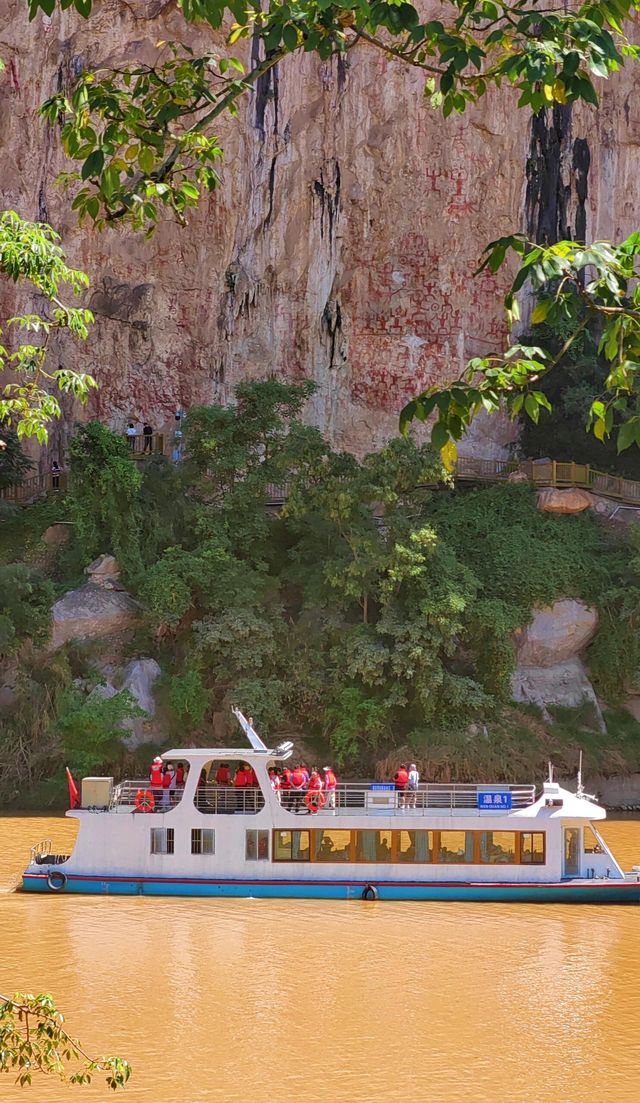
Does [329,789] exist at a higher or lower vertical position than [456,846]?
higher

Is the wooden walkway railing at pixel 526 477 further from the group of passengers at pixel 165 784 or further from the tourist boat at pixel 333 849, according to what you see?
the tourist boat at pixel 333 849

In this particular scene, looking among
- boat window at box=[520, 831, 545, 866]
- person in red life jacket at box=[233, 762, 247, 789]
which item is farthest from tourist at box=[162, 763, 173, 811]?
boat window at box=[520, 831, 545, 866]

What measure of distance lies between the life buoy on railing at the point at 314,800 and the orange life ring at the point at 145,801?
8.07 feet

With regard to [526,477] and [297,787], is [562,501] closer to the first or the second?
[526,477]

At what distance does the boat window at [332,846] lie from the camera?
69.7ft

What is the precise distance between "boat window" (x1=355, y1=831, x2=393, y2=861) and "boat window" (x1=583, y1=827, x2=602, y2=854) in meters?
3.11

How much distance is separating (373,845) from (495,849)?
1.91 meters

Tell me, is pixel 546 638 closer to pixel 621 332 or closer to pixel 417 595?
pixel 417 595

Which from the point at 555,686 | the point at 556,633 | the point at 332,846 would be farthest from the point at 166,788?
the point at 556,633

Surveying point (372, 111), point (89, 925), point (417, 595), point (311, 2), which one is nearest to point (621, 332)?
point (311, 2)

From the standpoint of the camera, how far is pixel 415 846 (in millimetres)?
21234

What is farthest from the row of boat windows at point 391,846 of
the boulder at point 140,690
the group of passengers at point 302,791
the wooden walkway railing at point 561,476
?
the wooden walkway railing at point 561,476

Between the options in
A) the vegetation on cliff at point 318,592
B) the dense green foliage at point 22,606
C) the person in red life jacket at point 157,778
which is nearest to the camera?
the person in red life jacket at point 157,778

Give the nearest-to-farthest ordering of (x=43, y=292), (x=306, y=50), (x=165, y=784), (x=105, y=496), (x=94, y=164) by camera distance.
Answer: (x=94, y=164) < (x=306, y=50) < (x=43, y=292) < (x=165, y=784) < (x=105, y=496)
